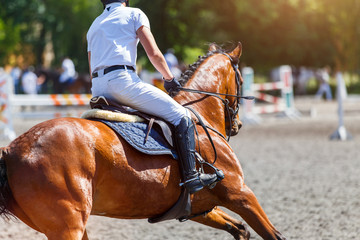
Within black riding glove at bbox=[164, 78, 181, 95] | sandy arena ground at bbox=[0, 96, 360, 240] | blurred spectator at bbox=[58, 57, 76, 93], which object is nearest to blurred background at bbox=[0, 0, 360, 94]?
blurred spectator at bbox=[58, 57, 76, 93]

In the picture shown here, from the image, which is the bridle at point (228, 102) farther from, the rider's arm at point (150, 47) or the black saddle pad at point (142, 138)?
the black saddle pad at point (142, 138)

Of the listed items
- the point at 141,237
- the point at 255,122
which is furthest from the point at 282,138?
the point at 141,237

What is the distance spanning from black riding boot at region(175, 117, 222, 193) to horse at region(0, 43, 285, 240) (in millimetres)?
74

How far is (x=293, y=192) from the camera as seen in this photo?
8.64 m

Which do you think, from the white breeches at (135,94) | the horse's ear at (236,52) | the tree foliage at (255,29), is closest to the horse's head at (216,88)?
the horse's ear at (236,52)

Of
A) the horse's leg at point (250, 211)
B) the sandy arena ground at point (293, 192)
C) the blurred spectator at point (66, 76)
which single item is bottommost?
the blurred spectator at point (66, 76)

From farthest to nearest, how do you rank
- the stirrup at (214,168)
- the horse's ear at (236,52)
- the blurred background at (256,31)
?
1. the blurred background at (256,31)
2. the horse's ear at (236,52)
3. the stirrup at (214,168)

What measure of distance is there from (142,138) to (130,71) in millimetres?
513

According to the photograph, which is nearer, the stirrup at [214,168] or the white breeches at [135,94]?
the white breeches at [135,94]

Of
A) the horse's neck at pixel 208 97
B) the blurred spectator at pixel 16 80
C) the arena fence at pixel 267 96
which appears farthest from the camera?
the blurred spectator at pixel 16 80

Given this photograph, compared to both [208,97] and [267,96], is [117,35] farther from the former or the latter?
[267,96]

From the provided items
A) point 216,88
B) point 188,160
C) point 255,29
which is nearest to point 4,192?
point 188,160

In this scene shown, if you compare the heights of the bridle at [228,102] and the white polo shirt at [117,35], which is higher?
the white polo shirt at [117,35]

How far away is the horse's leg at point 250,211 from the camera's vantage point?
458 centimetres
